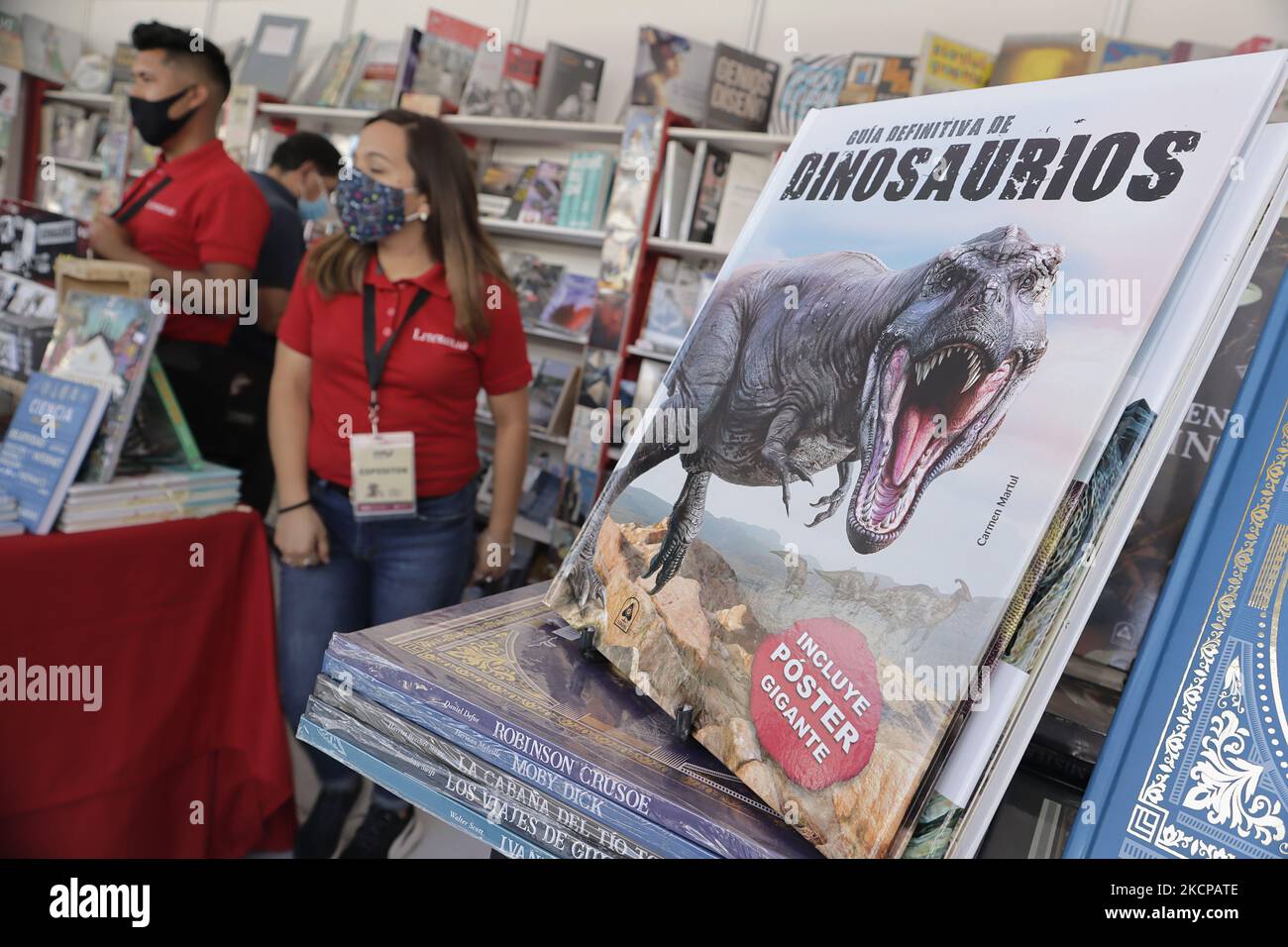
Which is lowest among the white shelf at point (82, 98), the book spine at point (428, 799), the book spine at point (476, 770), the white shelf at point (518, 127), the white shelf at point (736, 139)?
the book spine at point (428, 799)

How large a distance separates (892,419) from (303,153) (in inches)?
150

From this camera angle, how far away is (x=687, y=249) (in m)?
3.78

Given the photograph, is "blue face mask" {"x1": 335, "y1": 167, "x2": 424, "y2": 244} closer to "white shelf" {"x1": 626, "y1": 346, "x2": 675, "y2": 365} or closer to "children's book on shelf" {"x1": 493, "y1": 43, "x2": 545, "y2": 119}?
"white shelf" {"x1": 626, "y1": 346, "x2": 675, "y2": 365}

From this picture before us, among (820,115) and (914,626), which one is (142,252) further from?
(914,626)

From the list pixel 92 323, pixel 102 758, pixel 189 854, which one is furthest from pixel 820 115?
pixel 189 854

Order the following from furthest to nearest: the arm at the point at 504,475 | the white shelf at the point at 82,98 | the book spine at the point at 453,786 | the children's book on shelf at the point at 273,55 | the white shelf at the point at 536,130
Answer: the white shelf at the point at 82,98 < the children's book on shelf at the point at 273,55 < the white shelf at the point at 536,130 < the arm at the point at 504,475 < the book spine at the point at 453,786

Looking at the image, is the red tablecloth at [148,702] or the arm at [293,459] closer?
the red tablecloth at [148,702]

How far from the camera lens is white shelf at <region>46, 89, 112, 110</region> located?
6.08 m

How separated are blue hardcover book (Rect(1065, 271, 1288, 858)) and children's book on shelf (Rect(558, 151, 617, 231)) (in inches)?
147

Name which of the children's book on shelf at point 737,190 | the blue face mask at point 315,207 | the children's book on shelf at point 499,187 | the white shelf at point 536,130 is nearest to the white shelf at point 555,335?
the children's book on shelf at point 499,187

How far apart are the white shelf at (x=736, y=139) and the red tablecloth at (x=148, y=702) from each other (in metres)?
2.57

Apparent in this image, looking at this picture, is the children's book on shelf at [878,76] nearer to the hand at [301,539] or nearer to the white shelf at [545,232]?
the white shelf at [545,232]

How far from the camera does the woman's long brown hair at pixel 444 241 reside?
186 cm
